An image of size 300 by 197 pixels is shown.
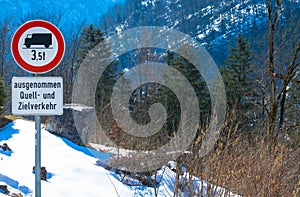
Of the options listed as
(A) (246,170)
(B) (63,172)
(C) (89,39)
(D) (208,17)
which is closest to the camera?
(A) (246,170)

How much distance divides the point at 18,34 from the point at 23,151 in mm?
4745

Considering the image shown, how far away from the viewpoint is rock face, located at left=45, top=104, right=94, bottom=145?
9.86 m

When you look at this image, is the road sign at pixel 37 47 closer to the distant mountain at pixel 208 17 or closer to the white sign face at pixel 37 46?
the white sign face at pixel 37 46

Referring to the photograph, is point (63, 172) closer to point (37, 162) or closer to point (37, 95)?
point (37, 162)

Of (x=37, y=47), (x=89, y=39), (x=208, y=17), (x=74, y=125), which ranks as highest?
Answer: (x=208, y=17)

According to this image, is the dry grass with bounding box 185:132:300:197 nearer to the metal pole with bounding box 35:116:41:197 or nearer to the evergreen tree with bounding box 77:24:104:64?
the metal pole with bounding box 35:116:41:197

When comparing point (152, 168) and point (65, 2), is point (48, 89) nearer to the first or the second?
point (152, 168)

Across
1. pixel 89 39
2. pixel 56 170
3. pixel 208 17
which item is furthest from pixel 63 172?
pixel 208 17

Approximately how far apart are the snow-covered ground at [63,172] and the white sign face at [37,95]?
149 cm

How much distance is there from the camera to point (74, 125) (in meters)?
9.93

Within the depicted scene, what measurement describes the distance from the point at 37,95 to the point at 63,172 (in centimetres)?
374

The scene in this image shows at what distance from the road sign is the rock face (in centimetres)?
626

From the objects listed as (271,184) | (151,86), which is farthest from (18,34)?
(151,86)

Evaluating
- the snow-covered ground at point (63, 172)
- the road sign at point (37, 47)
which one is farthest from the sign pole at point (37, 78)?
the snow-covered ground at point (63, 172)
